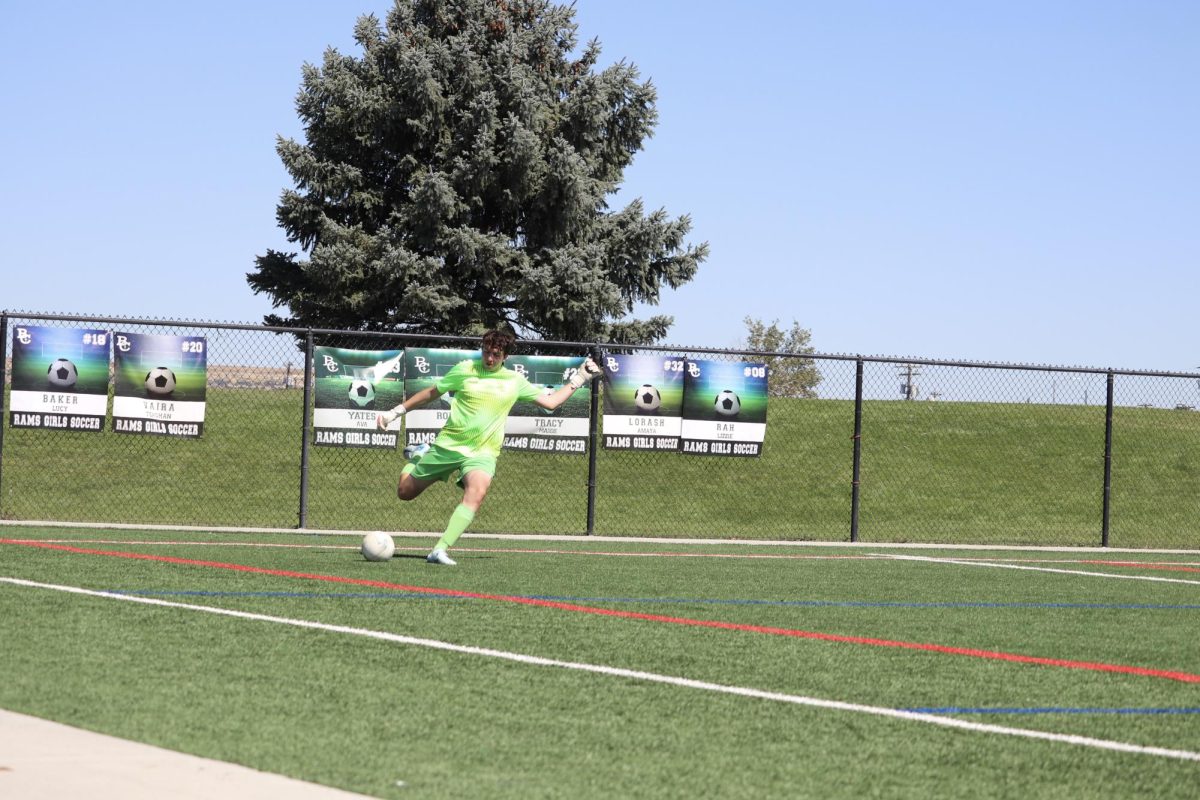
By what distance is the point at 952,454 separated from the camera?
29.9m

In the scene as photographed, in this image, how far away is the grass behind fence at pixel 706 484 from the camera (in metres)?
23.3

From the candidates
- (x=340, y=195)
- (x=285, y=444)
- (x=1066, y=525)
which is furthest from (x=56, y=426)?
(x=340, y=195)

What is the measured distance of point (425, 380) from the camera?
17844 mm

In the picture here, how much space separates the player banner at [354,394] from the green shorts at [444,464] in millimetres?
4650

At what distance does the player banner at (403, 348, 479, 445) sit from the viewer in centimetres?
1784

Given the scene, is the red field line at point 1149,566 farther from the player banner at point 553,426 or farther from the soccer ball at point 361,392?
the soccer ball at point 361,392

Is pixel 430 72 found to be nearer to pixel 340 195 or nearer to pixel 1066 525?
pixel 340 195

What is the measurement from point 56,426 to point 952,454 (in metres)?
18.2

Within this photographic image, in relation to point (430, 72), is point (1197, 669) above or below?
below

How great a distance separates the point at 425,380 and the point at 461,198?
68.3 ft

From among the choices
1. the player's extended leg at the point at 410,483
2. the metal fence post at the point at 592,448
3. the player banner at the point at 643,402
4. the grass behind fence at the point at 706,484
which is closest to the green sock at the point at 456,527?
the player's extended leg at the point at 410,483

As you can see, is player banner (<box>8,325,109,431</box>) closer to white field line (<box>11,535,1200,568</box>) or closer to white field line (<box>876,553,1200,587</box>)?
white field line (<box>11,535,1200,568</box>)

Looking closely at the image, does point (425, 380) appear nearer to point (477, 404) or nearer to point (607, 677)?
point (477, 404)

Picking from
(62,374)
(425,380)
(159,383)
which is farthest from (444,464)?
(62,374)
